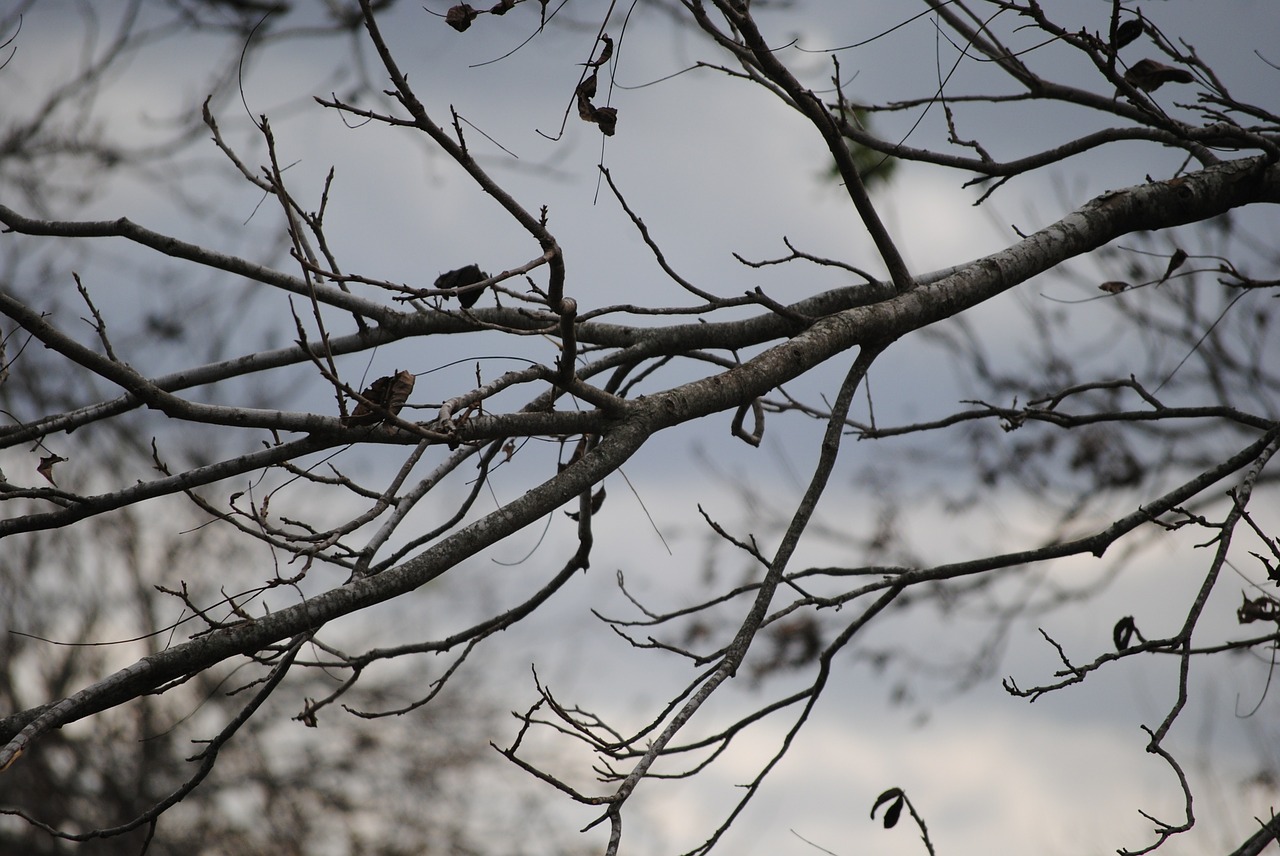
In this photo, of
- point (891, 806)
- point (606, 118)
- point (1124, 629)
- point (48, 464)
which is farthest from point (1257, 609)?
point (48, 464)

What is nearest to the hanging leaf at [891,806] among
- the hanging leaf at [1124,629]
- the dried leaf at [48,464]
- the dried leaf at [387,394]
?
the hanging leaf at [1124,629]

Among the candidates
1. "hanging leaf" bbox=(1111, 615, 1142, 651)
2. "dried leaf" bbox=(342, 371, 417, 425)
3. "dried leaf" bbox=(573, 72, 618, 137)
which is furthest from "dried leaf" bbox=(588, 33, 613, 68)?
"hanging leaf" bbox=(1111, 615, 1142, 651)

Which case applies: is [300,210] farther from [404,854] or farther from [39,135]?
[404,854]

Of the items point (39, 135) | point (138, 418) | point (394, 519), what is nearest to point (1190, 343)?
point (394, 519)

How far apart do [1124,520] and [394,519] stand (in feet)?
6.97

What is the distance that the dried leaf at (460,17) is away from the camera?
223 cm

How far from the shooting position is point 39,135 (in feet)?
27.3

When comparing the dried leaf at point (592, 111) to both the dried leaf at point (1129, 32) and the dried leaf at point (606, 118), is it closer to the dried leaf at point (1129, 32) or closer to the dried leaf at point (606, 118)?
the dried leaf at point (606, 118)

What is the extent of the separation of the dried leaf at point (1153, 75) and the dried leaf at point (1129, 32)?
9 centimetres

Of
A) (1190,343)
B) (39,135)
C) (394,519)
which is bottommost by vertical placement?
(394,519)

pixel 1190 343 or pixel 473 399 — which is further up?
pixel 1190 343

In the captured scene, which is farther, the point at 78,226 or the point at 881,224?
the point at 881,224

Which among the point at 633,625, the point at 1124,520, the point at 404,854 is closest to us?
the point at 1124,520

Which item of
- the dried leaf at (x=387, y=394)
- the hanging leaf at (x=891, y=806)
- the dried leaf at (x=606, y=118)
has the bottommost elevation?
the hanging leaf at (x=891, y=806)
